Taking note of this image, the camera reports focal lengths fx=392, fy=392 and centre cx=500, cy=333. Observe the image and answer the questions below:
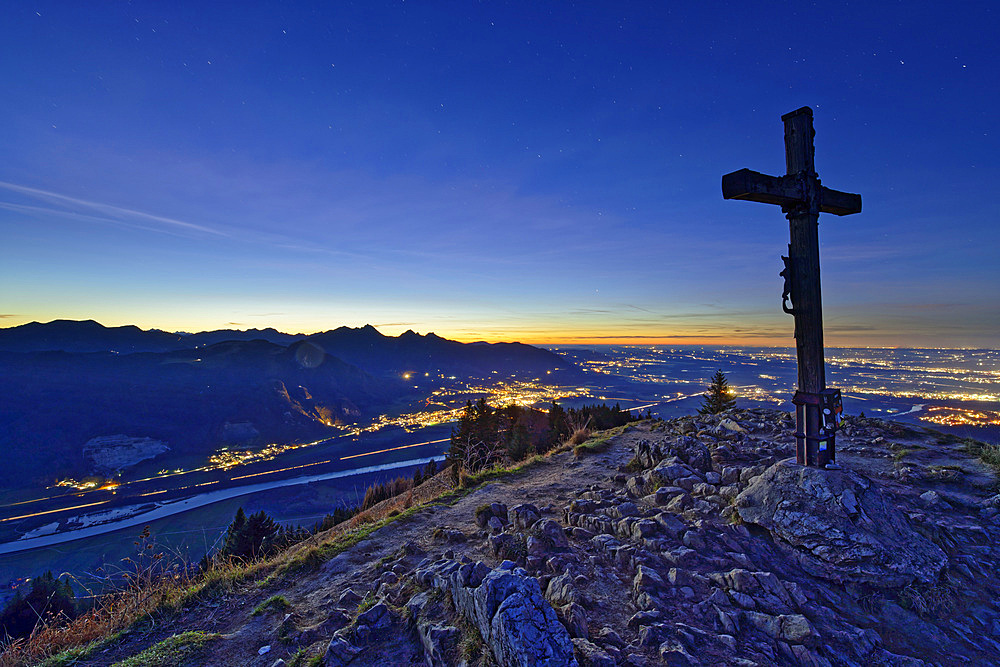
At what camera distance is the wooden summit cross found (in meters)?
6.46

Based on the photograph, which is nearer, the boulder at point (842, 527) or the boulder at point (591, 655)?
the boulder at point (591, 655)

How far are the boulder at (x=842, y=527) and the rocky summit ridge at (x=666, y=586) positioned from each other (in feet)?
0.07

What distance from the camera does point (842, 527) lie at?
5.41m

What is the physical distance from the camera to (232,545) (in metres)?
22.7

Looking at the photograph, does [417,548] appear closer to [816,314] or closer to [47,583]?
[816,314]

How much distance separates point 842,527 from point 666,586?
2.72m

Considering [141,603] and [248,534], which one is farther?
[248,534]

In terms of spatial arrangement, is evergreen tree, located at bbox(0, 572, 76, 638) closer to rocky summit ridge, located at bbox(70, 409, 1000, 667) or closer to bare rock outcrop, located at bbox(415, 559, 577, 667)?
rocky summit ridge, located at bbox(70, 409, 1000, 667)

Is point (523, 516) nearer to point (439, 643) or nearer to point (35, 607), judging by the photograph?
point (439, 643)

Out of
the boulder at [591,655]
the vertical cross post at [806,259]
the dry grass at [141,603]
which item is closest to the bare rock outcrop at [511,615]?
the boulder at [591,655]

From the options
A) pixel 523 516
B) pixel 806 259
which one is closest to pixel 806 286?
pixel 806 259

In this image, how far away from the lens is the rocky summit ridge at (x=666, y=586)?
4.00m

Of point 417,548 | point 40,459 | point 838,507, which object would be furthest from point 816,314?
point 40,459

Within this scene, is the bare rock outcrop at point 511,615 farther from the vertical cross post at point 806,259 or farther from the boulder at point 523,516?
the vertical cross post at point 806,259
